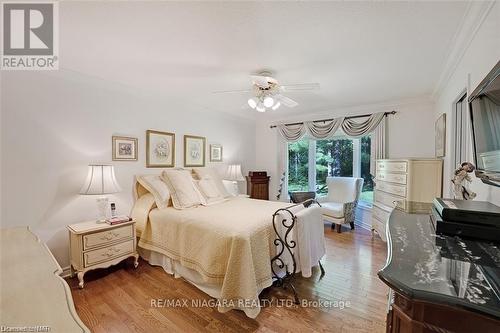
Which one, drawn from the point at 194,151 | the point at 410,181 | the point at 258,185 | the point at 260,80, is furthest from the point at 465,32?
the point at 258,185

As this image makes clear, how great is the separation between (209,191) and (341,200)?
8.68 feet

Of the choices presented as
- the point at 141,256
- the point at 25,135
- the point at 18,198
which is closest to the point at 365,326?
the point at 141,256

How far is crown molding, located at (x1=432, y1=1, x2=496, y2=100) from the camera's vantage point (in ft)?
4.58

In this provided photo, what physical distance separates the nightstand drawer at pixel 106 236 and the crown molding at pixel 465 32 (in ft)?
11.8

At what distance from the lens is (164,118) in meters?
3.46

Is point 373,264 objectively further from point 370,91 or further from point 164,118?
point 164,118

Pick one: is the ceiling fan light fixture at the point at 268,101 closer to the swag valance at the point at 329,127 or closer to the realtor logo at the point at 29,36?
the realtor logo at the point at 29,36

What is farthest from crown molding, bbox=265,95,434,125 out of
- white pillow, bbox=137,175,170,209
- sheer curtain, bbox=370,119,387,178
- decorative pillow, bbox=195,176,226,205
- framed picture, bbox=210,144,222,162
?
white pillow, bbox=137,175,170,209

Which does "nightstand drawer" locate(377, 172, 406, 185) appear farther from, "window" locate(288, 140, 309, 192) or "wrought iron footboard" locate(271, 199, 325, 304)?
"wrought iron footboard" locate(271, 199, 325, 304)

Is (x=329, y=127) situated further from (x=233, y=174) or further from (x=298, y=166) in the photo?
(x=233, y=174)

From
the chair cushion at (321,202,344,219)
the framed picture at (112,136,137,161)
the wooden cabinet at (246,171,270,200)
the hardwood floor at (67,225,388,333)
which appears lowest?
the hardwood floor at (67,225,388,333)

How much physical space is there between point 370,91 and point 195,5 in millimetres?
2763

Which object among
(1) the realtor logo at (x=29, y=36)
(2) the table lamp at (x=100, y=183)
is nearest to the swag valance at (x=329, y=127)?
(2) the table lamp at (x=100, y=183)

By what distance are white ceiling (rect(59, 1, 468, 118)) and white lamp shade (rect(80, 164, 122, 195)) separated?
1.12 m
